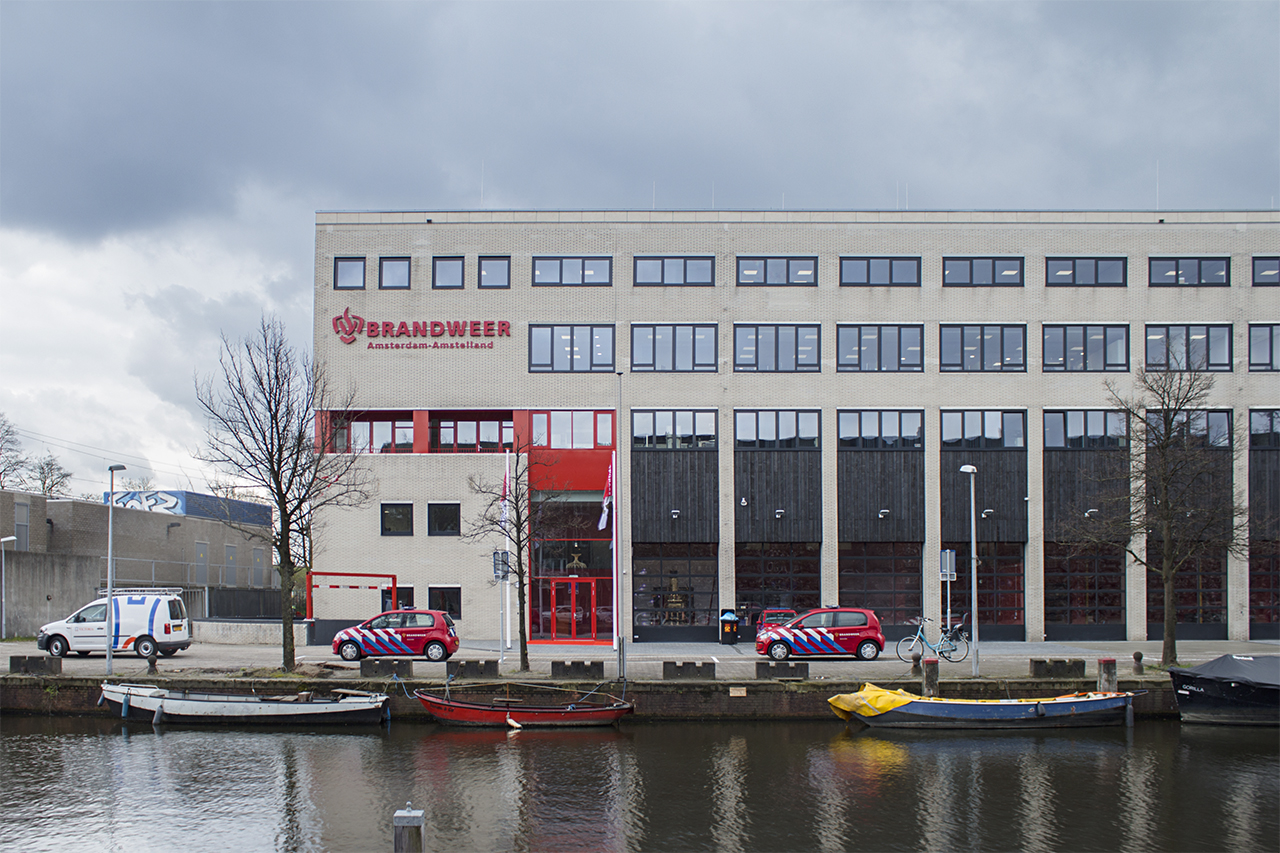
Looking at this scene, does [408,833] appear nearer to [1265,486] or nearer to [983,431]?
[983,431]

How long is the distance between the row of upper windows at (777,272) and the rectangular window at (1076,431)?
505 centimetres

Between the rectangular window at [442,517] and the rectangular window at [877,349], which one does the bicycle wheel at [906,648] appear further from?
the rectangular window at [442,517]

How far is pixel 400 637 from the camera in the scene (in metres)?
28.3

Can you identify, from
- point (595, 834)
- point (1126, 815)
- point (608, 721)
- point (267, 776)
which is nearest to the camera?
point (595, 834)

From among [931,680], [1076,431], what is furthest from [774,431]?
[931,680]

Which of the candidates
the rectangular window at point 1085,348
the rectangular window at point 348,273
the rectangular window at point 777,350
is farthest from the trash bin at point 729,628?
the rectangular window at point 348,273

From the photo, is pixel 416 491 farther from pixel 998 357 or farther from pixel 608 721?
pixel 998 357

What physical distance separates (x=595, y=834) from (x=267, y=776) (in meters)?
7.21

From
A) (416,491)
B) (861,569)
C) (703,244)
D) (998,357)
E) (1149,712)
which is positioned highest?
(703,244)

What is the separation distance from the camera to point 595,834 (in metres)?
14.2

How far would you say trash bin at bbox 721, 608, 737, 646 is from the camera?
113ft

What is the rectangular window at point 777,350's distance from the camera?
120 ft

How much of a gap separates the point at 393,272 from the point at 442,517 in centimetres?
956

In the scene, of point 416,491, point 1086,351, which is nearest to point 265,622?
point 416,491
